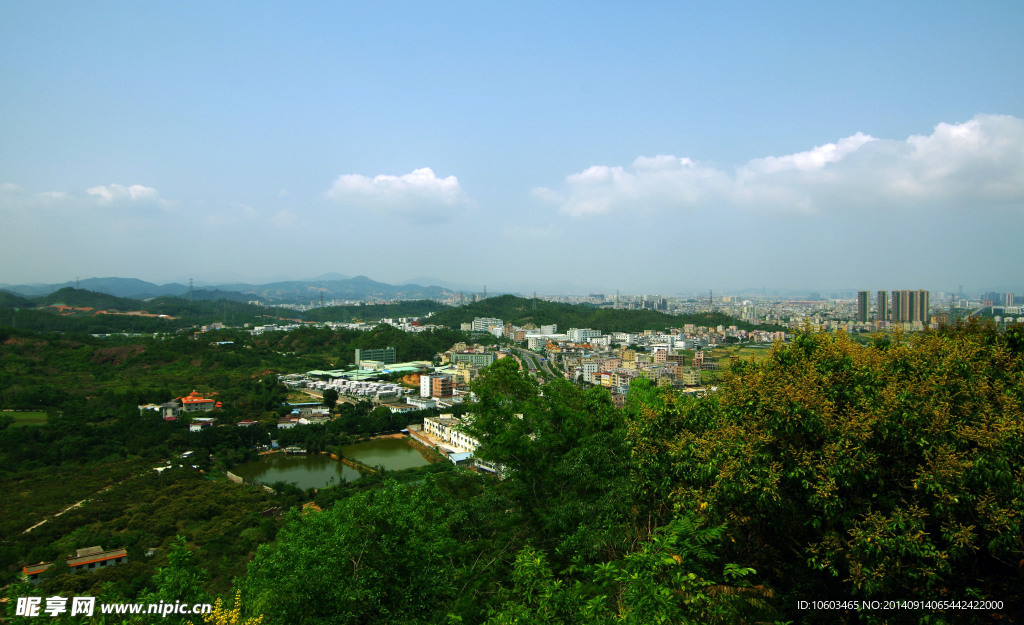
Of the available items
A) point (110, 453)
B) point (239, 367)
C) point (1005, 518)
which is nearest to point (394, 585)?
point (1005, 518)

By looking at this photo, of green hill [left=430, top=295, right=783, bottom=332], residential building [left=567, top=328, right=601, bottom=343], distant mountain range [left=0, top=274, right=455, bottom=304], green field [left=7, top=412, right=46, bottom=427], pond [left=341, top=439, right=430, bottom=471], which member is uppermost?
distant mountain range [left=0, top=274, right=455, bottom=304]

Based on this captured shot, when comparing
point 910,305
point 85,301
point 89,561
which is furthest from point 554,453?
point 85,301

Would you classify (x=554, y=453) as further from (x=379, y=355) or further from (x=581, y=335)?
(x=581, y=335)

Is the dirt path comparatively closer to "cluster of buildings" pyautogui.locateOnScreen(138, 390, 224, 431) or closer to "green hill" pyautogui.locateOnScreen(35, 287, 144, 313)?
"cluster of buildings" pyautogui.locateOnScreen(138, 390, 224, 431)

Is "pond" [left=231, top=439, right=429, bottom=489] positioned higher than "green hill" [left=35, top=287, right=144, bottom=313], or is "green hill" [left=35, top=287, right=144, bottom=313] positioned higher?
"green hill" [left=35, top=287, right=144, bottom=313]

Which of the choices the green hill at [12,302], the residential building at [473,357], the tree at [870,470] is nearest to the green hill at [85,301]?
the green hill at [12,302]

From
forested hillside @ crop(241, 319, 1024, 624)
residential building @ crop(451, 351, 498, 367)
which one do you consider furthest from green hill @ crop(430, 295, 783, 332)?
forested hillside @ crop(241, 319, 1024, 624)

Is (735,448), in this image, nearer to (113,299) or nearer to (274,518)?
(274,518)
